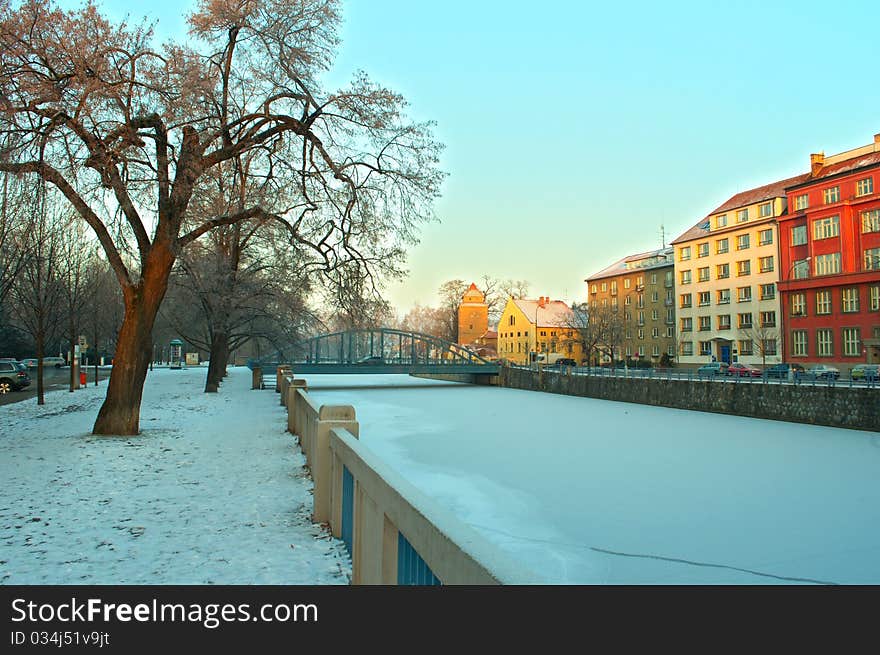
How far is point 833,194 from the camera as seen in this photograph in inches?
1732

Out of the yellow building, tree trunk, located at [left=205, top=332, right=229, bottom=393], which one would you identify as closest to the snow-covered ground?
tree trunk, located at [left=205, top=332, right=229, bottom=393]

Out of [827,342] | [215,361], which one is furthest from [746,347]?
[215,361]

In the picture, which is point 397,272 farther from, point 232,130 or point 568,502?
point 568,502

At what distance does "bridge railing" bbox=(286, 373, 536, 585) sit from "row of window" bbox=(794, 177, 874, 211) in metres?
45.7

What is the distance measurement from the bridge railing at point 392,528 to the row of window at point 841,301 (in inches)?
1697

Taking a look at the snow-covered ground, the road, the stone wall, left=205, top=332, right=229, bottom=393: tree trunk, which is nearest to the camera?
the snow-covered ground

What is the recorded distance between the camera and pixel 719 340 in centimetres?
5484

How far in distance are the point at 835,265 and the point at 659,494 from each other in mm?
38166

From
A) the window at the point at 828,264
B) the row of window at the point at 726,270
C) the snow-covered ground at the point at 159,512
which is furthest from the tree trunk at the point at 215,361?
the row of window at the point at 726,270

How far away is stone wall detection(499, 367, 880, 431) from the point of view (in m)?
23.9

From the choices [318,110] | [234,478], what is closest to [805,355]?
[318,110]

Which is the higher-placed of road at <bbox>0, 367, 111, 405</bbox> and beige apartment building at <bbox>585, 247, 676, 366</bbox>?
beige apartment building at <bbox>585, 247, 676, 366</bbox>

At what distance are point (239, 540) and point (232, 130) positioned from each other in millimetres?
11621

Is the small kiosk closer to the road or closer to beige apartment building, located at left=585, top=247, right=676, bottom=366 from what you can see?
the road
